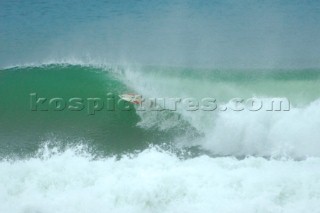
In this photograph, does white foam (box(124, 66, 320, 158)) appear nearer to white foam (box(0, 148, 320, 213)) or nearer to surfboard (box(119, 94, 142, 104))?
surfboard (box(119, 94, 142, 104))

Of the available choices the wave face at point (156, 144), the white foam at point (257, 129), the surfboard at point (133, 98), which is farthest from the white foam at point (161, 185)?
the surfboard at point (133, 98)

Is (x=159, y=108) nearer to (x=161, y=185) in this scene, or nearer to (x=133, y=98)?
(x=133, y=98)

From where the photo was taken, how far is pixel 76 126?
12.9 metres

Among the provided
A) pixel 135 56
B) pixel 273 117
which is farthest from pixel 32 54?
pixel 273 117

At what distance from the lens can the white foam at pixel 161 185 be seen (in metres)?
9.81

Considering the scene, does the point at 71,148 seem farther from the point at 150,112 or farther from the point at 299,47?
the point at 299,47

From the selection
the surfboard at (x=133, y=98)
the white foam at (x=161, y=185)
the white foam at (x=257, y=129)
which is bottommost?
the white foam at (x=161, y=185)

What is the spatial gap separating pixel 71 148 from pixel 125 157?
4.67 feet

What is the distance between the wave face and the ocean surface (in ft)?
0.10

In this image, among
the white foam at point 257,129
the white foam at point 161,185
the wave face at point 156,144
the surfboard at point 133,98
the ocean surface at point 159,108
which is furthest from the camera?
the surfboard at point 133,98

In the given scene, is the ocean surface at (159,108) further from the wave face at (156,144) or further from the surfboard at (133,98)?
the surfboard at (133,98)

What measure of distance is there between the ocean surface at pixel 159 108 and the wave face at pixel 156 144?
0.10ft

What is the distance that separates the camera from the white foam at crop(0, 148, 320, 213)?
386 inches

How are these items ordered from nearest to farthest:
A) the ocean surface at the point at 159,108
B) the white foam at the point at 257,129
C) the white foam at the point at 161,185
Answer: the white foam at the point at 161,185 < the ocean surface at the point at 159,108 < the white foam at the point at 257,129
